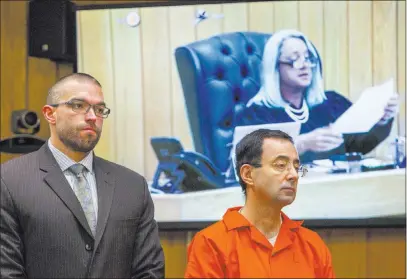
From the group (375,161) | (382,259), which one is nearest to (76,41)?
(375,161)

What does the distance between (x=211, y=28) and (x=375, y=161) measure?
1.13 meters

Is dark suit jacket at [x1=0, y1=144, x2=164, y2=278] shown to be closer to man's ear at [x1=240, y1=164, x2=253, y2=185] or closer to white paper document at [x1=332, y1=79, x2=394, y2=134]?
man's ear at [x1=240, y1=164, x2=253, y2=185]

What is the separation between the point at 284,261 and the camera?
1671 millimetres

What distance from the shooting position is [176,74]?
327cm

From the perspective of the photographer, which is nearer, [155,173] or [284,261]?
[284,261]

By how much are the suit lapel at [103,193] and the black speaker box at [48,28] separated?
1427mm

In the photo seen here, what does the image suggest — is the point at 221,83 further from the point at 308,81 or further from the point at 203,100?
the point at 308,81

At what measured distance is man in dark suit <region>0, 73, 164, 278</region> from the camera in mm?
1783

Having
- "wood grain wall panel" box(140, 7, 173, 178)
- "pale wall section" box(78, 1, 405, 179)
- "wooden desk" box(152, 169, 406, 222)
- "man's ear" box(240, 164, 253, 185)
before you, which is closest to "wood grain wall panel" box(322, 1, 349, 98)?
"pale wall section" box(78, 1, 405, 179)

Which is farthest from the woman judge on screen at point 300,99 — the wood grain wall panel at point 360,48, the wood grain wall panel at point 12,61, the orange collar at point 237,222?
the orange collar at point 237,222

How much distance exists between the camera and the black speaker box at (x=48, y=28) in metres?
3.20

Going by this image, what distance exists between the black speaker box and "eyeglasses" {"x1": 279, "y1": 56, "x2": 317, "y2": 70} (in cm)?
118

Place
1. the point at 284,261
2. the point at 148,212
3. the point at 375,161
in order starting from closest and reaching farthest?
the point at 284,261 < the point at 148,212 < the point at 375,161

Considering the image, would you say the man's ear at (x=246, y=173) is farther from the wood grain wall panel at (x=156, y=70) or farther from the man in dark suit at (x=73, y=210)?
the wood grain wall panel at (x=156, y=70)
